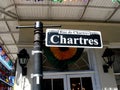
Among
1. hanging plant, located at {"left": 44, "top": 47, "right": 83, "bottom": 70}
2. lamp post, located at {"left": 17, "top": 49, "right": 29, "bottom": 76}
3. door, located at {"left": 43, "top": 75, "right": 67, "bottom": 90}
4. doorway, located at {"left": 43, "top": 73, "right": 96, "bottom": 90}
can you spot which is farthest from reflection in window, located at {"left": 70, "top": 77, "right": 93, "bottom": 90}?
lamp post, located at {"left": 17, "top": 49, "right": 29, "bottom": 76}

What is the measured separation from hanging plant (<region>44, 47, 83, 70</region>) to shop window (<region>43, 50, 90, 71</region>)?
0.58 feet

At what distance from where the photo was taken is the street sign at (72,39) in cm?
171

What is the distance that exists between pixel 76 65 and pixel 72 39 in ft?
10.8

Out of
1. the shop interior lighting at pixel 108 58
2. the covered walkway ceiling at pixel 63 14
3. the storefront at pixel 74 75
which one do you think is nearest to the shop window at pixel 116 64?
the storefront at pixel 74 75

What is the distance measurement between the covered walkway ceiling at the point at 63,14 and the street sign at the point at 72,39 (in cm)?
257

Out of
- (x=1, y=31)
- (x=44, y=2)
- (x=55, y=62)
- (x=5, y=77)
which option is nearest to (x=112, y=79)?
(x=55, y=62)

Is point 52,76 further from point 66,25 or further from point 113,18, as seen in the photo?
point 113,18

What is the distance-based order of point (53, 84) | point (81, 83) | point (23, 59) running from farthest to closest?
point (81, 83) < point (53, 84) < point (23, 59)

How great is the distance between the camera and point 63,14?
4.82 meters

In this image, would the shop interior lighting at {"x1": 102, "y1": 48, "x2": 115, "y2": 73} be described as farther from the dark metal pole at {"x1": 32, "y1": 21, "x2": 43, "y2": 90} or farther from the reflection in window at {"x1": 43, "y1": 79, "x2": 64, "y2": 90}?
the dark metal pole at {"x1": 32, "y1": 21, "x2": 43, "y2": 90}

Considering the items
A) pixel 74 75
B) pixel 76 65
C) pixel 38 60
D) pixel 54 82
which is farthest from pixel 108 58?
pixel 38 60

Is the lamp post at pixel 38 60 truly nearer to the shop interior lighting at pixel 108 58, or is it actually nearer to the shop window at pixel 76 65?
the shop window at pixel 76 65

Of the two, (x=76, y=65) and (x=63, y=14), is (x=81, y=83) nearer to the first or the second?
(x=76, y=65)

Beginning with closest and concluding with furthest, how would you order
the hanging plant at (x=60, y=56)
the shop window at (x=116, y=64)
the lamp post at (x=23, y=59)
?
1. the lamp post at (x=23, y=59)
2. the hanging plant at (x=60, y=56)
3. the shop window at (x=116, y=64)
